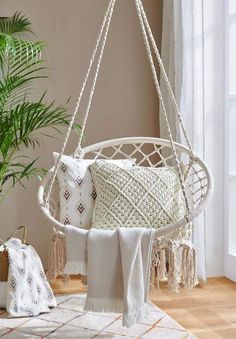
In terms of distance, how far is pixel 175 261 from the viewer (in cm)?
262

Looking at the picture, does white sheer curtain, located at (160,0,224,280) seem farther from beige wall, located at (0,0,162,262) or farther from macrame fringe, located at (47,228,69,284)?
Answer: macrame fringe, located at (47,228,69,284)

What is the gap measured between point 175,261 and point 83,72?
1749 millimetres

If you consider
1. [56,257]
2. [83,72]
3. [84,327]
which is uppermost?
[83,72]

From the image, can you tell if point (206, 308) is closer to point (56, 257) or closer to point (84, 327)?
point (84, 327)

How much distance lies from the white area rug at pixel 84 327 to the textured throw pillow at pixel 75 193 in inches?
18.1

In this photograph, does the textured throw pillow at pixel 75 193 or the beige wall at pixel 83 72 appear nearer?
the textured throw pillow at pixel 75 193

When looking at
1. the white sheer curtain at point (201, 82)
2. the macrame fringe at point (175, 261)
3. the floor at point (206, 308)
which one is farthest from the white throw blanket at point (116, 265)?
the white sheer curtain at point (201, 82)

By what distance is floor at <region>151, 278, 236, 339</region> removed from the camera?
9.01 feet

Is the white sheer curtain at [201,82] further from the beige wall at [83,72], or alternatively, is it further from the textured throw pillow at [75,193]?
the textured throw pillow at [75,193]

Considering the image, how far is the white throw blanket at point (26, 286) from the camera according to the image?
2.96 m

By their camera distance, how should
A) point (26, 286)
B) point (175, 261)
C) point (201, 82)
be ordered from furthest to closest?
point (201, 82) → point (26, 286) → point (175, 261)

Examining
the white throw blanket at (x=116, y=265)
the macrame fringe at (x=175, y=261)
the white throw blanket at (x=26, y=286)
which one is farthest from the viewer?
the white throw blanket at (x=26, y=286)

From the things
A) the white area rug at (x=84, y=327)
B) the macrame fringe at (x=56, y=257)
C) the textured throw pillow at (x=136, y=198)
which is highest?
the textured throw pillow at (x=136, y=198)

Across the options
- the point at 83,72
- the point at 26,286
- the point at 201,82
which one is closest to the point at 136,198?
the point at 26,286
